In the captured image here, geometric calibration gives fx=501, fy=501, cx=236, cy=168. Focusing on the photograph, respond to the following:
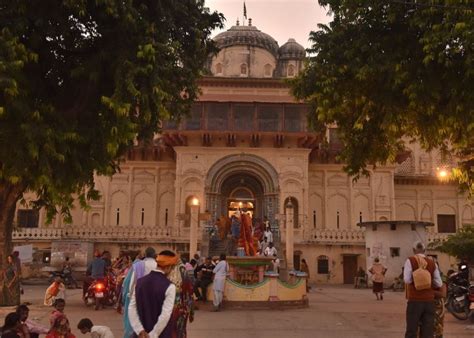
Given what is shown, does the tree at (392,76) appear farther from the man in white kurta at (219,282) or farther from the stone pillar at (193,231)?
the stone pillar at (193,231)

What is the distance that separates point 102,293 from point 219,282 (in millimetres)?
2949

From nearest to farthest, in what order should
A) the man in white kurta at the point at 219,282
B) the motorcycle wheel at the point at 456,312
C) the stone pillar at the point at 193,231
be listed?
the motorcycle wheel at the point at 456,312 < the man in white kurta at the point at 219,282 < the stone pillar at the point at 193,231

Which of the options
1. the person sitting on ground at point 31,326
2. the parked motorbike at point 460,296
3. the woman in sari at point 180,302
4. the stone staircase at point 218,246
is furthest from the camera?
the stone staircase at point 218,246

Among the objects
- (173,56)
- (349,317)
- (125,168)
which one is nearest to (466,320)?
(349,317)

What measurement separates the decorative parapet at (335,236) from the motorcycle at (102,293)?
566 inches

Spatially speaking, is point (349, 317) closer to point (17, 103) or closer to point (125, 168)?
point (17, 103)

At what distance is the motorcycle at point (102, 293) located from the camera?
12508 millimetres

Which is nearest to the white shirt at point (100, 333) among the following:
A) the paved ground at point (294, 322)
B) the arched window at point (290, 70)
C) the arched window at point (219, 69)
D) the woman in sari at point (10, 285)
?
the paved ground at point (294, 322)

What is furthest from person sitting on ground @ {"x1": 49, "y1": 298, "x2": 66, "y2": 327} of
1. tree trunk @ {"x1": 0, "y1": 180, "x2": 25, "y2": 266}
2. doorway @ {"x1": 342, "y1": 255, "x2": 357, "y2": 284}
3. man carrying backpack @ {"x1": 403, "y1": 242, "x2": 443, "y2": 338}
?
doorway @ {"x1": 342, "y1": 255, "x2": 357, "y2": 284}

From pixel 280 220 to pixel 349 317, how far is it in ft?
44.6

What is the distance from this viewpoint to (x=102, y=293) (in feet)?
41.1

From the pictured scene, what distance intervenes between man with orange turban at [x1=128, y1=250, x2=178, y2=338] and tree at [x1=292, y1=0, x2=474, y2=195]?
669 centimetres

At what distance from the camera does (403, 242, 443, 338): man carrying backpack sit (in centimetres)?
676

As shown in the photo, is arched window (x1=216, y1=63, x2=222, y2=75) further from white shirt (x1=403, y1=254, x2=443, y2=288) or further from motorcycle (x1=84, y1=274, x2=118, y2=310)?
white shirt (x1=403, y1=254, x2=443, y2=288)
